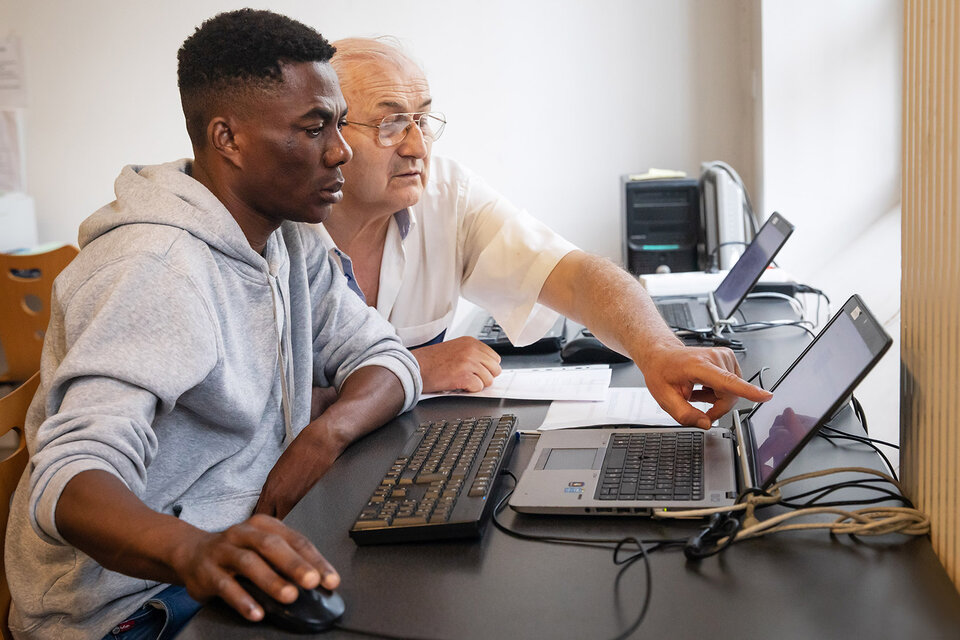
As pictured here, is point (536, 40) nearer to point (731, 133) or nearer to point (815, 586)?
point (731, 133)

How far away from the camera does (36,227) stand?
3744 millimetres

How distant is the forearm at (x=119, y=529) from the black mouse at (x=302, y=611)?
0.10 meters

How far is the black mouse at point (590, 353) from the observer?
1646mm

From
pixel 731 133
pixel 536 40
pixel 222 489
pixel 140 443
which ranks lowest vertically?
pixel 222 489

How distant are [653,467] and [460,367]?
56 cm

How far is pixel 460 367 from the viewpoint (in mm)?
1517

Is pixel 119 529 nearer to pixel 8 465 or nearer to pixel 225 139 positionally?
pixel 8 465

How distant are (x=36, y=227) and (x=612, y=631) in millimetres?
3663

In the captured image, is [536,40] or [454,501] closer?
[454,501]

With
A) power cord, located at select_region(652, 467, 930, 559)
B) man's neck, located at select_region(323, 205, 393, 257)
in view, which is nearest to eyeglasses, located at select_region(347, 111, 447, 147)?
man's neck, located at select_region(323, 205, 393, 257)

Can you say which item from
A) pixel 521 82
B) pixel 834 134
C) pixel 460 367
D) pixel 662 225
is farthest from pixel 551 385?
pixel 521 82

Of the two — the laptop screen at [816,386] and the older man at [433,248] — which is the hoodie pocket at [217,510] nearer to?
the older man at [433,248]

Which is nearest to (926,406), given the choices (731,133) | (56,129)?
(731,133)

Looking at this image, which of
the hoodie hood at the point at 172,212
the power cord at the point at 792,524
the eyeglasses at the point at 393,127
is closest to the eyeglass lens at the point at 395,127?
the eyeglasses at the point at 393,127
